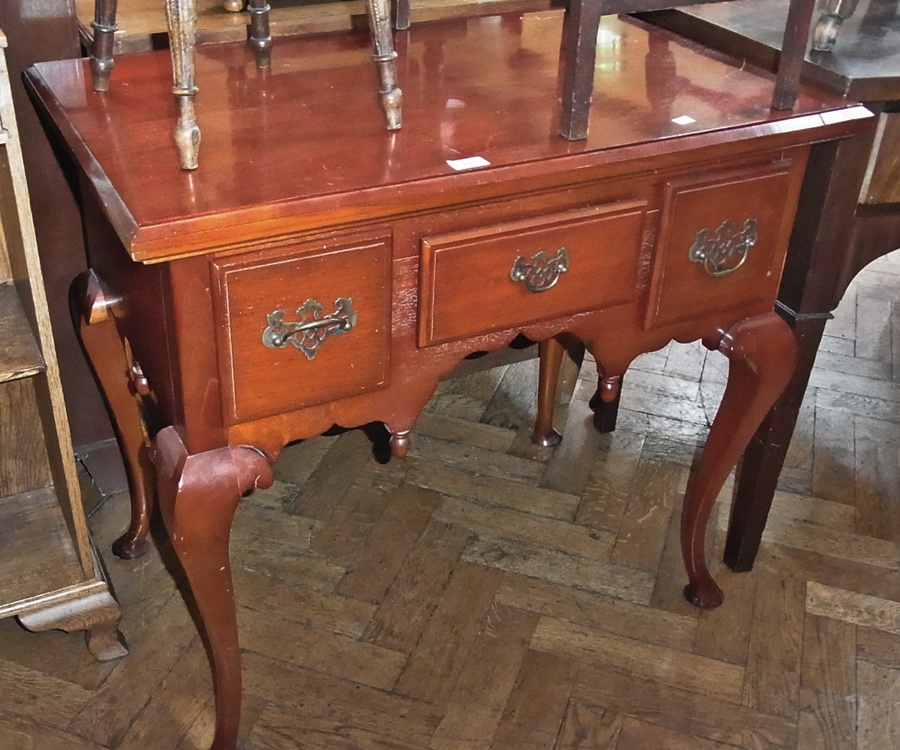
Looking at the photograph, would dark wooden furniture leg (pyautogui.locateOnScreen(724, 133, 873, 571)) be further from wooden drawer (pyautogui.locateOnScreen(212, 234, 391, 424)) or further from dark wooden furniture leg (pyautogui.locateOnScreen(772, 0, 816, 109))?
wooden drawer (pyautogui.locateOnScreen(212, 234, 391, 424))

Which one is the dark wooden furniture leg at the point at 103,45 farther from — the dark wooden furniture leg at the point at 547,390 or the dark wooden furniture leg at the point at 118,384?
the dark wooden furniture leg at the point at 547,390

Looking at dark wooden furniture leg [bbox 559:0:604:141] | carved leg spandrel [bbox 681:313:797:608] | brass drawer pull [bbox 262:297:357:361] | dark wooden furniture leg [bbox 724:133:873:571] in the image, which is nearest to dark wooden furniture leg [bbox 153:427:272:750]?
brass drawer pull [bbox 262:297:357:361]

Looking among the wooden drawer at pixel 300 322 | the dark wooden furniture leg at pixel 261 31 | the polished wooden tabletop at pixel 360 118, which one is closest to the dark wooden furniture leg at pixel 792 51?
the polished wooden tabletop at pixel 360 118

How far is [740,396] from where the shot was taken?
1320 millimetres

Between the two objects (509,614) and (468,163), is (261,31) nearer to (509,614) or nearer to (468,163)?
(468,163)

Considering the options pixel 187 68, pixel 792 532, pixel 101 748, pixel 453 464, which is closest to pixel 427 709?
pixel 101 748

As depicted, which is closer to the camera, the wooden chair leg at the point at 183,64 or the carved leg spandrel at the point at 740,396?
the wooden chair leg at the point at 183,64

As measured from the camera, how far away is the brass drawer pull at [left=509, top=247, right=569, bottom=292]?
3.48 ft

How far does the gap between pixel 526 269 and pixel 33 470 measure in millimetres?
907

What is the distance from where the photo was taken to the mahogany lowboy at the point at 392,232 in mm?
938

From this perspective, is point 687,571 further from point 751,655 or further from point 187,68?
point 187,68

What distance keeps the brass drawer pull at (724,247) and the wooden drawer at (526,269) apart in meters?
0.08

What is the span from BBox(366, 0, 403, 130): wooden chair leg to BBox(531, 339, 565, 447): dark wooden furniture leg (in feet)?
2.54

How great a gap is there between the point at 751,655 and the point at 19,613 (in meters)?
1.00
